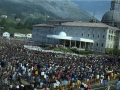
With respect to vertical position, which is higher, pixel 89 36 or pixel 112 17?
pixel 112 17

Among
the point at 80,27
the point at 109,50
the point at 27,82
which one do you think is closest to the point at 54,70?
the point at 27,82

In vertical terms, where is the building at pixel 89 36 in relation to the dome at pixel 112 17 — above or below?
below

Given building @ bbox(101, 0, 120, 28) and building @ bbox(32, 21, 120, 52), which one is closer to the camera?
building @ bbox(32, 21, 120, 52)

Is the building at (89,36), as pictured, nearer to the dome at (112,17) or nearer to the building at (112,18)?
the building at (112,18)

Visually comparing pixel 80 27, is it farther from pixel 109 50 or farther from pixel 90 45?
pixel 109 50

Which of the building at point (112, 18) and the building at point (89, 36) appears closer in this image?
the building at point (89, 36)

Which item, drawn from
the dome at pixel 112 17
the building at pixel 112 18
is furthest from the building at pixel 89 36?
the dome at pixel 112 17

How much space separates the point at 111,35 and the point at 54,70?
43.1 m

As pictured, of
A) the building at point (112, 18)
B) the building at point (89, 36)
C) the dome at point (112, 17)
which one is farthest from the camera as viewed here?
the dome at point (112, 17)

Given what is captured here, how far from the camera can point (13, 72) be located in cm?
2186

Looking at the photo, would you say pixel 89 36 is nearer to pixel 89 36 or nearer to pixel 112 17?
pixel 89 36

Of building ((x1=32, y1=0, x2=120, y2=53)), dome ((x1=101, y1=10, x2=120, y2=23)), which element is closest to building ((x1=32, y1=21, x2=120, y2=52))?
building ((x1=32, y1=0, x2=120, y2=53))

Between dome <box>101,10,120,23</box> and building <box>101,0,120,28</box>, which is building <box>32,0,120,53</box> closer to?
building <box>101,0,120,28</box>

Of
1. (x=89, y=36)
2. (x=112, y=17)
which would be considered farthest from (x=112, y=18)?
(x=89, y=36)
